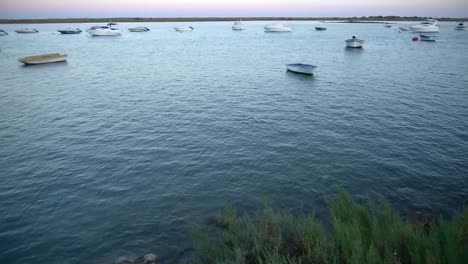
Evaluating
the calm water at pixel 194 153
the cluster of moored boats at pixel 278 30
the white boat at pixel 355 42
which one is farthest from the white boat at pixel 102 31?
the white boat at pixel 355 42

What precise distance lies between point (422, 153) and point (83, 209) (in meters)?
19.1

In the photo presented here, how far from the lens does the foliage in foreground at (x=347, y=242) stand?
6812 mm

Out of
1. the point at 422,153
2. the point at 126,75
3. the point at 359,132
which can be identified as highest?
the point at 126,75

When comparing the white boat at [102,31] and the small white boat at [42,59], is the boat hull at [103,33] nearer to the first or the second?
the white boat at [102,31]

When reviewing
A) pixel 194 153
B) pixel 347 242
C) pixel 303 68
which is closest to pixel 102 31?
pixel 303 68

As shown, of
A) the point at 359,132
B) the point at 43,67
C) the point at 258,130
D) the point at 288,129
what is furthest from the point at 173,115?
the point at 43,67

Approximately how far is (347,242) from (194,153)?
12382mm

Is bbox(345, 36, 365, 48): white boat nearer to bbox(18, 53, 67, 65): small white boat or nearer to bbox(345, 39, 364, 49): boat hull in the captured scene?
bbox(345, 39, 364, 49): boat hull

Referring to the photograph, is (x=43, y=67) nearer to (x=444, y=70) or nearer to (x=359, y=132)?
(x=359, y=132)

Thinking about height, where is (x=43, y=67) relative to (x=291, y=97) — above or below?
above

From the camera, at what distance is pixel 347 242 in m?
7.49

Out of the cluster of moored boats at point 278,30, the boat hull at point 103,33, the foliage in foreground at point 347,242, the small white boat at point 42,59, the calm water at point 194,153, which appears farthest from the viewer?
the boat hull at point 103,33

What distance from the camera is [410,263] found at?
722cm

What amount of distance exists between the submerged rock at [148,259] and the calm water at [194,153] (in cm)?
38
